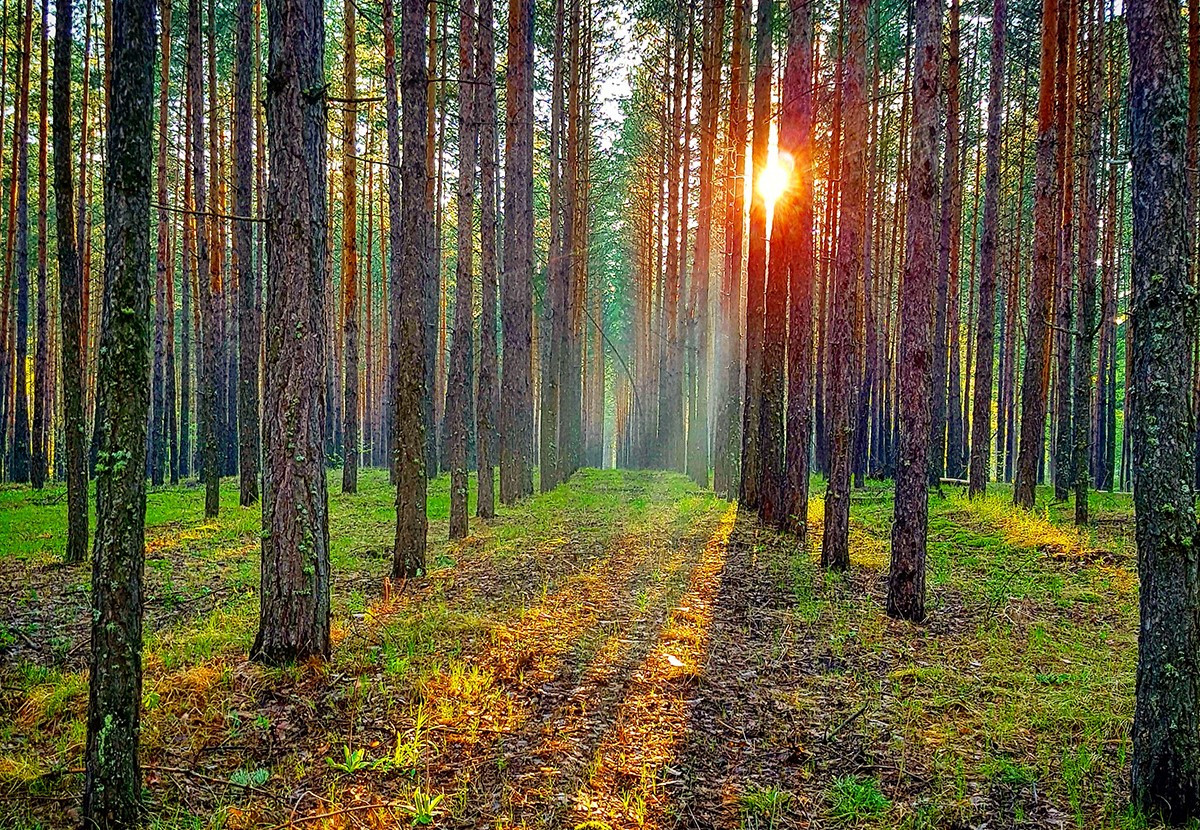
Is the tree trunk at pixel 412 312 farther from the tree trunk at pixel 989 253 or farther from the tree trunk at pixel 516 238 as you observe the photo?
the tree trunk at pixel 989 253

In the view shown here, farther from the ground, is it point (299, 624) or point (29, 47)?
point (29, 47)

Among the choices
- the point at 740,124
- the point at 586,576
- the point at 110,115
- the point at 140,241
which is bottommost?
the point at 586,576

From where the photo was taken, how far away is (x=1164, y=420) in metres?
3.45

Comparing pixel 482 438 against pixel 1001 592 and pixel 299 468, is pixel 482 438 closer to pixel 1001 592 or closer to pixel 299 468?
pixel 299 468

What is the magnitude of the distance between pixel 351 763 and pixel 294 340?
119 inches

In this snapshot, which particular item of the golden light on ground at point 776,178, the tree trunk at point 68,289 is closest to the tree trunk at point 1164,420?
the golden light on ground at point 776,178

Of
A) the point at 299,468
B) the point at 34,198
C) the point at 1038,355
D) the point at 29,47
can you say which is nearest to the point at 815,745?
the point at 299,468

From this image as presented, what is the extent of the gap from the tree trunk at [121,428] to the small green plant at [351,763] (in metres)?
1.00

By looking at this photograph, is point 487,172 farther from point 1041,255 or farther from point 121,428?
point 1041,255

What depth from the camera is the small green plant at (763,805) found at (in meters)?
3.66

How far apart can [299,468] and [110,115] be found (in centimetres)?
281

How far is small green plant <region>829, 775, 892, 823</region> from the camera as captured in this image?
3717 mm

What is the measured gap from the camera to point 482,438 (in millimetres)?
13094

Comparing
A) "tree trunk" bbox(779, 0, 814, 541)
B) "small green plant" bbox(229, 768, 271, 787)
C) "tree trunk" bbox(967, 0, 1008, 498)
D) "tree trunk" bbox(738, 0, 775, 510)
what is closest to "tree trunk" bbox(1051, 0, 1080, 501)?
"tree trunk" bbox(967, 0, 1008, 498)
